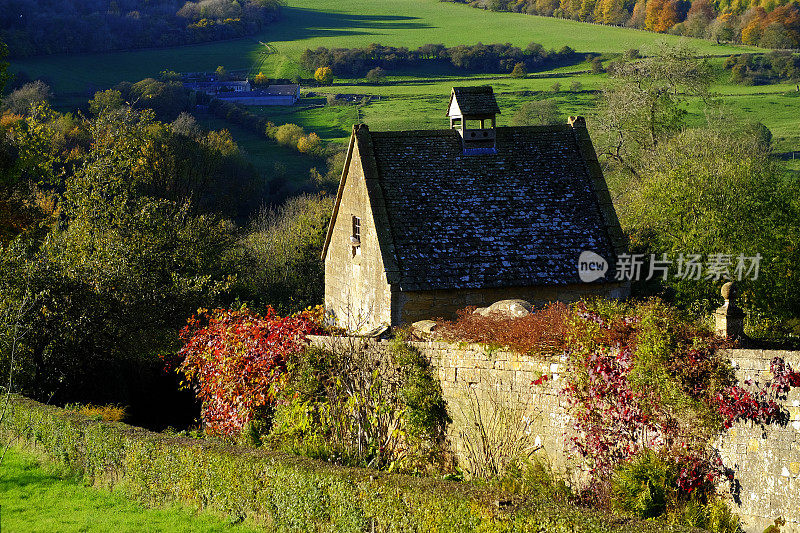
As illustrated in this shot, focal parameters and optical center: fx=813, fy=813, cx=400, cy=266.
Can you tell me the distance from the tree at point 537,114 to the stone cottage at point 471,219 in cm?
3942

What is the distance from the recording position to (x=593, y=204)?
21.9m

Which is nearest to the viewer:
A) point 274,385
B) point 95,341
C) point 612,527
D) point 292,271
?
point 612,527

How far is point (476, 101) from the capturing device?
77.7ft

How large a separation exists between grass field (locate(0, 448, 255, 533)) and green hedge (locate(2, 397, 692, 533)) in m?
0.27

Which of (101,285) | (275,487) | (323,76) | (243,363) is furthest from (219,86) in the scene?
(275,487)

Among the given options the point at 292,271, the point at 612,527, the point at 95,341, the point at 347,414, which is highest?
the point at 612,527

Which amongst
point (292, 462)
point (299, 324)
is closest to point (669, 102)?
point (299, 324)

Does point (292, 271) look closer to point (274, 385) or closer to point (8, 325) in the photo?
point (8, 325)

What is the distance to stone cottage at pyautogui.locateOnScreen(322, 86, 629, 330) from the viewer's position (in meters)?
19.8

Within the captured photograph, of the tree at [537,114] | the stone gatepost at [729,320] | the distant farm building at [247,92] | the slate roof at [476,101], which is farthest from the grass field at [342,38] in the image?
the stone gatepost at [729,320]

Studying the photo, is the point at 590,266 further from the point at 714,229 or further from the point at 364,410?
the point at 364,410

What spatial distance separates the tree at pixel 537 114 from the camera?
62781 mm

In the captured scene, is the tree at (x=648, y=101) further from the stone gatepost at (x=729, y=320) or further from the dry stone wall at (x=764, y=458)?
the dry stone wall at (x=764, y=458)

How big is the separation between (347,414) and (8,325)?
9758 mm
